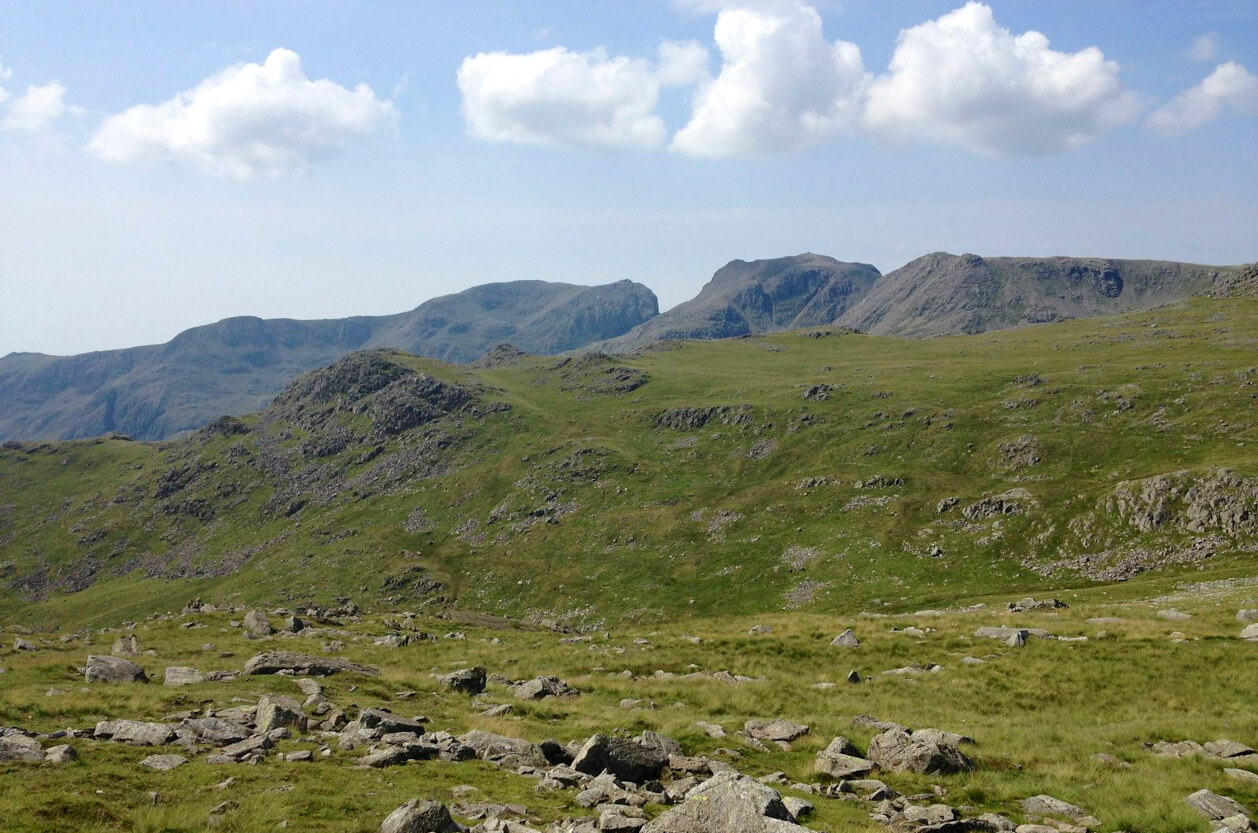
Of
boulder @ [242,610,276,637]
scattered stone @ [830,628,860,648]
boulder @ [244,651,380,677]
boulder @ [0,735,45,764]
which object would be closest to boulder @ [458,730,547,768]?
boulder @ [0,735,45,764]

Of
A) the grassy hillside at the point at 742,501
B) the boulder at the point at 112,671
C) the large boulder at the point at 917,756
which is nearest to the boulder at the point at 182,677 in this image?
the boulder at the point at 112,671

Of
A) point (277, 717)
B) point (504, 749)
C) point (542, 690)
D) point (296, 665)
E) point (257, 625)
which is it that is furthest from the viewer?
point (257, 625)

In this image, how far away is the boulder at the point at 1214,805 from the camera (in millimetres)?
15258

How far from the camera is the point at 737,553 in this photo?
333 feet

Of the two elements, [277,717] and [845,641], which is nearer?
[277,717]

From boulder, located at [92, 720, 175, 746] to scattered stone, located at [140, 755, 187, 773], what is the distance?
A: 1.72 m

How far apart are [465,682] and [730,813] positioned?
2042cm

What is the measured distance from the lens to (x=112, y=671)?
28094mm

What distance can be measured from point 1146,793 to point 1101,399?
121 m

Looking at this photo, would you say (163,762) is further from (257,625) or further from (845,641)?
(845,641)

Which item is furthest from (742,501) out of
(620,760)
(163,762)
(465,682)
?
(163,762)

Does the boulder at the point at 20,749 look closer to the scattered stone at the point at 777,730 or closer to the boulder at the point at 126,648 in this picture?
the scattered stone at the point at 777,730

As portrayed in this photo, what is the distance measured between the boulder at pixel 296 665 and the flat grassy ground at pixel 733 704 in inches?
62.8

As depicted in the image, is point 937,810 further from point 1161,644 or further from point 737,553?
point 737,553
